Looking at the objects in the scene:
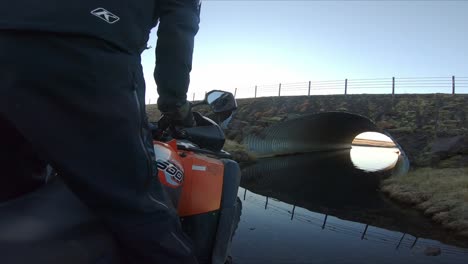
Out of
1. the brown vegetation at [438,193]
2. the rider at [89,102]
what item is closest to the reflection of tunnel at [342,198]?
the brown vegetation at [438,193]

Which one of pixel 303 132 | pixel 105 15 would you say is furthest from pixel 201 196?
pixel 303 132

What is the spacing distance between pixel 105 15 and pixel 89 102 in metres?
0.29

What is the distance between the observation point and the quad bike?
41.6 inches

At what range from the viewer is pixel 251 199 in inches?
316

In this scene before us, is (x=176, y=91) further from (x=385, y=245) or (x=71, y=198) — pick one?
(x=385, y=245)

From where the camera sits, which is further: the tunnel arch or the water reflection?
the tunnel arch

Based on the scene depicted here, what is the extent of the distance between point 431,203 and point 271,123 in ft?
34.0

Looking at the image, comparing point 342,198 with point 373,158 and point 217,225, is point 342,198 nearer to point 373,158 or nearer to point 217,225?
point 217,225

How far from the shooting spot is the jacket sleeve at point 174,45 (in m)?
1.42

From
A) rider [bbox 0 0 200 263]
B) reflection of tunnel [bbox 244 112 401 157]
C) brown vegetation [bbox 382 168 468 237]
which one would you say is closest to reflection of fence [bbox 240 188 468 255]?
brown vegetation [bbox 382 168 468 237]

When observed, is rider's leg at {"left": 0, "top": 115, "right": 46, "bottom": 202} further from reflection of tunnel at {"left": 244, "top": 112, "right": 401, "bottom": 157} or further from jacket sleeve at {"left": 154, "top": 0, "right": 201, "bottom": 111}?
reflection of tunnel at {"left": 244, "top": 112, "right": 401, "bottom": 157}

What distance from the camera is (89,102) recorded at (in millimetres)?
1034

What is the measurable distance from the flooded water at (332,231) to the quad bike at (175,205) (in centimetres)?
268

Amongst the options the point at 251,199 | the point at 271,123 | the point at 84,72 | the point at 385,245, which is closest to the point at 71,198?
the point at 84,72
